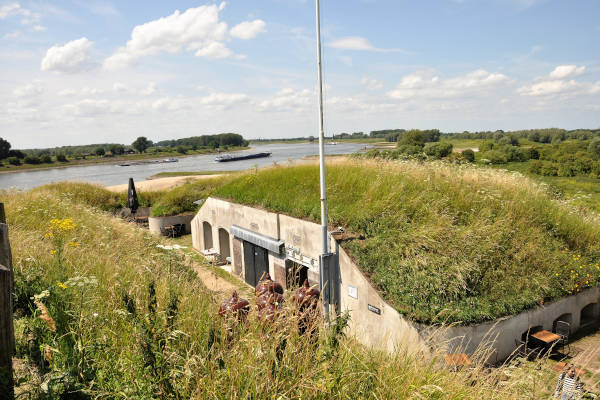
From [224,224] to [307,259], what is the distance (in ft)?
20.9

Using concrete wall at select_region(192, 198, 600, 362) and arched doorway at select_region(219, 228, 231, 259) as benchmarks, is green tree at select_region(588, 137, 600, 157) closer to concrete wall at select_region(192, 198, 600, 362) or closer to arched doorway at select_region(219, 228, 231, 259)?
concrete wall at select_region(192, 198, 600, 362)

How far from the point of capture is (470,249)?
9477mm

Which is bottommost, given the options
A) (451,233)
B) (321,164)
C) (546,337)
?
(546,337)

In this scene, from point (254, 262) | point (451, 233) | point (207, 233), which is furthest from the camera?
point (207, 233)

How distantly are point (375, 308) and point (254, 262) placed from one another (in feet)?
21.6

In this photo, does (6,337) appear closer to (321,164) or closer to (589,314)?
(321,164)

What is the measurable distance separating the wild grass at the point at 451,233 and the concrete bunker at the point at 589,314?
93 cm

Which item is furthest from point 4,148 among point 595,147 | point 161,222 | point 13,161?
point 595,147

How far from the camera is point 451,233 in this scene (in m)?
9.88

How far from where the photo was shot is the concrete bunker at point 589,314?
1078 cm

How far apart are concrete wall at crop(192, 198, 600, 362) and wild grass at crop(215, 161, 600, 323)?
252 mm

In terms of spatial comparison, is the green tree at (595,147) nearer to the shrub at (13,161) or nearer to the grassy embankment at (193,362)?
the grassy embankment at (193,362)

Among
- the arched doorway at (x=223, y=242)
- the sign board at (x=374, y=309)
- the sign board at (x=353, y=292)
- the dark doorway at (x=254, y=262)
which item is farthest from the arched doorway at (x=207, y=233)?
the sign board at (x=374, y=309)

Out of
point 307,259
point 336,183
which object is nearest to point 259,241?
point 307,259
